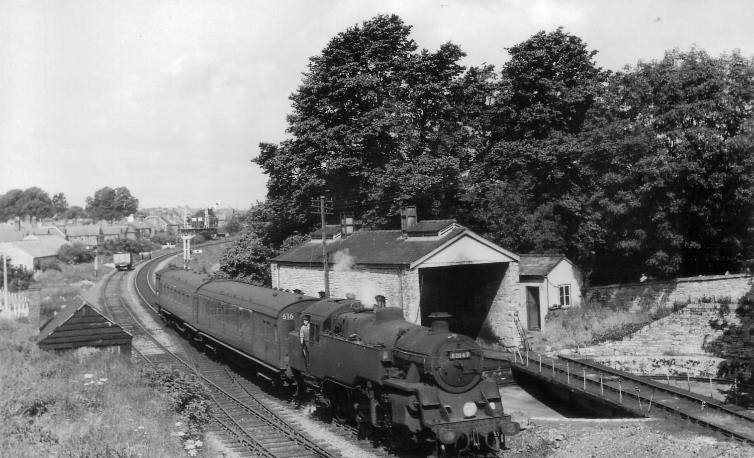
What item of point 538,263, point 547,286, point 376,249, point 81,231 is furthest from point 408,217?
point 81,231

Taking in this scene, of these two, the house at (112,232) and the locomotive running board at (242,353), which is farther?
the house at (112,232)

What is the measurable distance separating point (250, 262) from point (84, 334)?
760 inches

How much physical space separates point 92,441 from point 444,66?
29.8m

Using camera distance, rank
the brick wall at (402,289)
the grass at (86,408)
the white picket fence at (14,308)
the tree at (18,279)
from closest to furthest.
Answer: the grass at (86,408), the brick wall at (402,289), the white picket fence at (14,308), the tree at (18,279)

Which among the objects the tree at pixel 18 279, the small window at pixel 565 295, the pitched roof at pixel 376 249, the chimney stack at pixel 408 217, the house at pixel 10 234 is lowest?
the small window at pixel 565 295

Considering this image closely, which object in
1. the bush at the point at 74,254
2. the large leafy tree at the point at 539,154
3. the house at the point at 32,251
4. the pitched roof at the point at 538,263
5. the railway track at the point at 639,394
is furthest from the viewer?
the bush at the point at 74,254

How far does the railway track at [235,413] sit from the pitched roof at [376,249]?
7.13m

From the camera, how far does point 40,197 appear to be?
481 ft

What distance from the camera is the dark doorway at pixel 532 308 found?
30422 millimetres

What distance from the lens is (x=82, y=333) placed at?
61.7ft

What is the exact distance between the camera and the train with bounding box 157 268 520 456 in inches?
492

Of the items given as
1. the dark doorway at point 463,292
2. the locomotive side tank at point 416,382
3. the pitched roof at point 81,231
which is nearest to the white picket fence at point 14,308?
the dark doorway at point 463,292

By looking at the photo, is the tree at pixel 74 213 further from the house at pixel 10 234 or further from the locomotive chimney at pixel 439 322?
the locomotive chimney at pixel 439 322

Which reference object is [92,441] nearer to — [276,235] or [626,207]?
[626,207]
